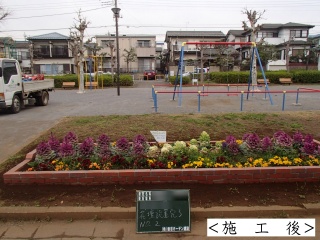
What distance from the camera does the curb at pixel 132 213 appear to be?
2793 millimetres

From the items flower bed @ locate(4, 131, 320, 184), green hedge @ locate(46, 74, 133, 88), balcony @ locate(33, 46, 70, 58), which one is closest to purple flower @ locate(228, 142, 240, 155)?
flower bed @ locate(4, 131, 320, 184)

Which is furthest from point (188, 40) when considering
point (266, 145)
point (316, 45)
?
point (266, 145)

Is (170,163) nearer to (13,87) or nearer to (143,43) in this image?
(13,87)

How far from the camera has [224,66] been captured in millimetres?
32594

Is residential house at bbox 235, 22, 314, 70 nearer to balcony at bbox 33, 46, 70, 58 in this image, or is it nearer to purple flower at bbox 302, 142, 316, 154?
balcony at bbox 33, 46, 70, 58

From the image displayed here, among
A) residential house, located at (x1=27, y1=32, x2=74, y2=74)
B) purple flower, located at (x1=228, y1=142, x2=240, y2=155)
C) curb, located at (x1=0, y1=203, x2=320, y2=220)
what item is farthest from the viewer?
residential house, located at (x1=27, y1=32, x2=74, y2=74)

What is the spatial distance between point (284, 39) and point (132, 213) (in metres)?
41.1

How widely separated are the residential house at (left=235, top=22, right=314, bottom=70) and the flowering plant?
35.1 m

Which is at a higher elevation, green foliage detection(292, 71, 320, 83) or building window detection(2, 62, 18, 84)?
building window detection(2, 62, 18, 84)

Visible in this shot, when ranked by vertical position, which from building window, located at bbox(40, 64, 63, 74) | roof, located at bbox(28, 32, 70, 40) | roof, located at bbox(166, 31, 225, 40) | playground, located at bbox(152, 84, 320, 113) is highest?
roof, located at bbox(166, 31, 225, 40)

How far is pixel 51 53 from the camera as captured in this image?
3681 centimetres

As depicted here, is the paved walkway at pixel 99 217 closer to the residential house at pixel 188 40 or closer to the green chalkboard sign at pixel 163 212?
the green chalkboard sign at pixel 163 212

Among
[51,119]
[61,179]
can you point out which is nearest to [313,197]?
[61,179]

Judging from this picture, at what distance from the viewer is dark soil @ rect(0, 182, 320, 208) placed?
9.71 feet
